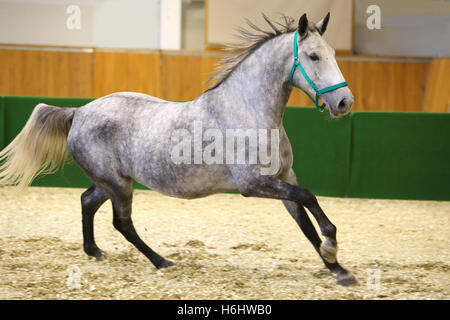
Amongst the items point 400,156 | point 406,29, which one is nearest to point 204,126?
point 400,156

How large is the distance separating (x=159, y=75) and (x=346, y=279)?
5991 millimetres

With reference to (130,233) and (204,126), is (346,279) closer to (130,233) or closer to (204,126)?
(204,126)

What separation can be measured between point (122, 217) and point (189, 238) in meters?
1.24

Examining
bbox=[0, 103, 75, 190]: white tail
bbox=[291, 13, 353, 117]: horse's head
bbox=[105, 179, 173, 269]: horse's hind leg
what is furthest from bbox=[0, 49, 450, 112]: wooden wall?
bbox=[291, 13, 353, 117]: horse's head

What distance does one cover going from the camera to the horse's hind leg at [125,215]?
12.9 feet

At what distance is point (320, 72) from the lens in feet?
10.8

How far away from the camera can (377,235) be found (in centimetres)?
543

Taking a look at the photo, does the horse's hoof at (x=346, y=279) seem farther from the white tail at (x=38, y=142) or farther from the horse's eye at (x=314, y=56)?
the white tail at (x=38, y=142)

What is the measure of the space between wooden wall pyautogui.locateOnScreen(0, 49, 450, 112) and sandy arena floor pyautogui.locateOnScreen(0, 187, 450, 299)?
2326mm

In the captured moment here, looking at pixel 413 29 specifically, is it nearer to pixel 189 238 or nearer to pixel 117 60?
pixel 117 60

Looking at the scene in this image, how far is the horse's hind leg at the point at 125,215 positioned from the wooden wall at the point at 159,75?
16.5 feet

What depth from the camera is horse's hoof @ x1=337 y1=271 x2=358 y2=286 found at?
3.60 metres

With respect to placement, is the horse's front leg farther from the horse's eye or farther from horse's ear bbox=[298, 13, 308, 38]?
horse's ear bbox=[298, 13, 308, 38]

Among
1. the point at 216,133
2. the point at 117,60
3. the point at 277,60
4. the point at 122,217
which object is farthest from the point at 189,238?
the point at 117,60
